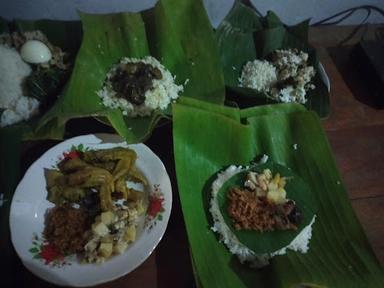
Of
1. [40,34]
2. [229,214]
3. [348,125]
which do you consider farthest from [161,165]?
[348,125]

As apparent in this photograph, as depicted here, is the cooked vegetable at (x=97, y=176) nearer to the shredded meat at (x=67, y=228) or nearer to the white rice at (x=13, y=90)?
the shredded meat at (x=67, y=228)

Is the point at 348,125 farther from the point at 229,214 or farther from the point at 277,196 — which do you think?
the point at 229,214

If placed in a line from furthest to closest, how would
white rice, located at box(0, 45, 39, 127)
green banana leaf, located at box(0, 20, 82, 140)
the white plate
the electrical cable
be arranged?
the electrical cable, green banana leaf, located at box(0, 20, 82, 140), white rice, located at box(0, 45, 39, 127), the white plate

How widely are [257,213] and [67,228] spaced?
28.3 inches

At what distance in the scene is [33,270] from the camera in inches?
48.4

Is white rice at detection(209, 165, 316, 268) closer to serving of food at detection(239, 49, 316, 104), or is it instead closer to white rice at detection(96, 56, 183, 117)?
white rice at detection(96, 56, 183, 117)

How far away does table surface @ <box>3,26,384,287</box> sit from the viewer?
135 centimetres

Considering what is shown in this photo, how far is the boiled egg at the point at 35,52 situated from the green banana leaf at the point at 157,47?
0.51ft

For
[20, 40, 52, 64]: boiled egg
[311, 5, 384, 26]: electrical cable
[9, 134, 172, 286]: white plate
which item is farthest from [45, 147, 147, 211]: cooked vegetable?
[311, 5, 384, 26]: electrical cable

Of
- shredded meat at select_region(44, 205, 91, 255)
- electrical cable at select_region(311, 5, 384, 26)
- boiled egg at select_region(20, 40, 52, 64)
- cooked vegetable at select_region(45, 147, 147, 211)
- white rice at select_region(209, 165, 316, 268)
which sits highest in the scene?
boiled egg at select_region(20, 40, 52, 64)

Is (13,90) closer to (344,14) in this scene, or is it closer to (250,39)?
(250,39)

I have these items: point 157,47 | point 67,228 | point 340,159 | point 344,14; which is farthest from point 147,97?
point 344,14

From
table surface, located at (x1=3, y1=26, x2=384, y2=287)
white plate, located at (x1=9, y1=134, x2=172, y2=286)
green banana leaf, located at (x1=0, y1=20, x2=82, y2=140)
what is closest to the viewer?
white plate, located at (x1=9, y1=134, x2=172, y2=286)

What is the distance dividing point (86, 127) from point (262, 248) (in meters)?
0.95
